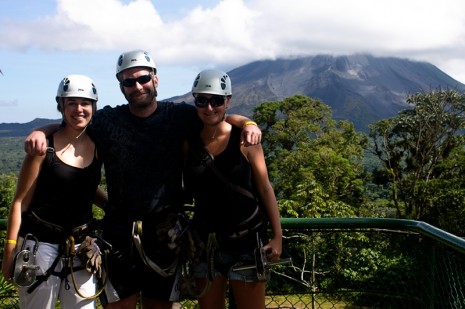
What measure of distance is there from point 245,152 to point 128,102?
0.82 meters

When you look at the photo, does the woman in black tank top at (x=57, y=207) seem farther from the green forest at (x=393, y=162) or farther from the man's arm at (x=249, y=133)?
the green forest at (x=393, y=162)

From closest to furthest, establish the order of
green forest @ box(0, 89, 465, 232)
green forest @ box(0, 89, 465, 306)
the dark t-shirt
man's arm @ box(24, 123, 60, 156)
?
1. man's arm @ box(24, 123, 60, 156)
2. the dark t-shirt
3. green forest @ box(0, 89, 465, 306)
4. green forest @ box(0, 89, 465, 232)

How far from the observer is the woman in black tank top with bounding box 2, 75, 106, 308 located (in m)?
3.04

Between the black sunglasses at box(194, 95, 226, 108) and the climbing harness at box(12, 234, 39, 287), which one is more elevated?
the black sunglasses at box(194, 95, 226, 108)

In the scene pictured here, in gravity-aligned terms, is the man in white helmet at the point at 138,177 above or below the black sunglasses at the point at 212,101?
below

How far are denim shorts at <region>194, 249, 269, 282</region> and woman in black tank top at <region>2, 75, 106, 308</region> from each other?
0.68 metres

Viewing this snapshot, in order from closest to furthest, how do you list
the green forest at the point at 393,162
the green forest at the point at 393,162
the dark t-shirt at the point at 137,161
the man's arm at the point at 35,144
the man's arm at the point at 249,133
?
1. the man's arm at the point at 35,144
2. the man's arm at the point at 249,133
3. the dark t-shirt at the point at 137,161
4. the green forest at the point at 393,162
5. the green forest at the point at 393,162

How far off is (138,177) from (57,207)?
1.67 ft

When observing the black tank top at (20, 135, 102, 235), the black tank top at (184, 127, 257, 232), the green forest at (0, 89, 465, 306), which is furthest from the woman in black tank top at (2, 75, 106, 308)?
the green forest at (0, 89, 465, 306)

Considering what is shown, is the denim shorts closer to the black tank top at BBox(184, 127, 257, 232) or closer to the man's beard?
the black tank top at BBox(184, 127, 257, 232)

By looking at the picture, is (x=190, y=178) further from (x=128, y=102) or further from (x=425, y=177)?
(x=425, y=177)

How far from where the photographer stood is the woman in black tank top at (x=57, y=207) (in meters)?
3.04

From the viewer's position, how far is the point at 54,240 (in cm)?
310

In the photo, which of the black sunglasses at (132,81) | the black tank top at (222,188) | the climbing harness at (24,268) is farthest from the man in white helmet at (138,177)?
the climbing harness at (24,268)
